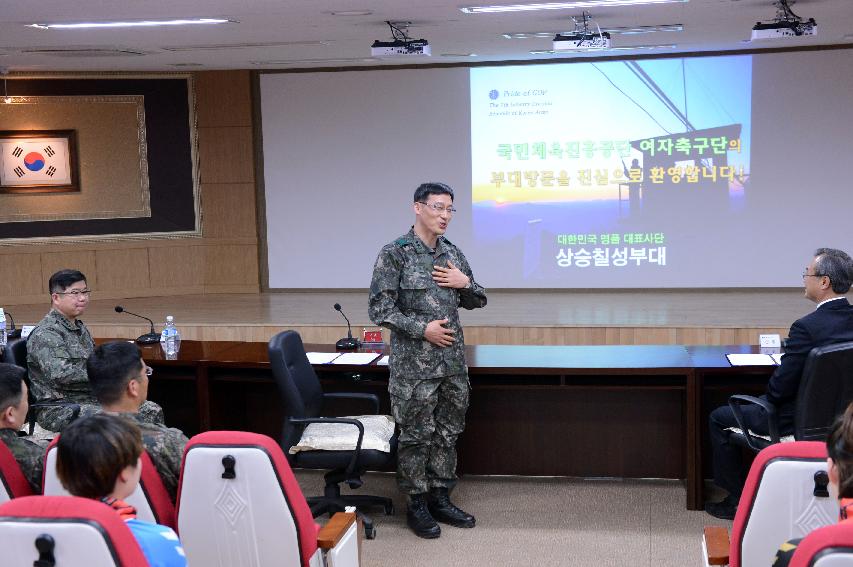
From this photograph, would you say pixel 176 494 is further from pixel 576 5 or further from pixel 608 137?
pixel 608 137

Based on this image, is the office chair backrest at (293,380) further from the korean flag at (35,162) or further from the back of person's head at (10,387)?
the korean flag at (35,162)

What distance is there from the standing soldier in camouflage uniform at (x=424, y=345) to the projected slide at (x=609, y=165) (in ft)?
18.0

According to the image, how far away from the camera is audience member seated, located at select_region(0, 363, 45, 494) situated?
284 cm

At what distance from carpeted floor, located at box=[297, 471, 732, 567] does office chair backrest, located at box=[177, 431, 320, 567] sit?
54.3 inches

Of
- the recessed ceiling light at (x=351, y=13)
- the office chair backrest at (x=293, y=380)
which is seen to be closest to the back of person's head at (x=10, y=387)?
the office chair backrest at (x=293, y=380)

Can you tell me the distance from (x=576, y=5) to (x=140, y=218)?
18.5 feet

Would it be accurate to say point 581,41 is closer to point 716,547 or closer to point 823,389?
point 823,389

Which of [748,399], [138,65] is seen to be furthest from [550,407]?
[138,65]

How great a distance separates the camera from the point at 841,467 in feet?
6.31

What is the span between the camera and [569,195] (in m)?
9.61

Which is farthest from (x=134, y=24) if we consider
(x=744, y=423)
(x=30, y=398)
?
(x=744, y=423)

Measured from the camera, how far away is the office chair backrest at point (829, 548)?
1.68 metres

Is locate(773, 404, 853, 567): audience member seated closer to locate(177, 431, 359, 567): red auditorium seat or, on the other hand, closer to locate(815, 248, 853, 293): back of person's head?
locate(177, 431, 359, 567): red auditorium seat

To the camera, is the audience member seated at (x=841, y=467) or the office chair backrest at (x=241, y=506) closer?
the audience member seated at (x=841, y=467)
